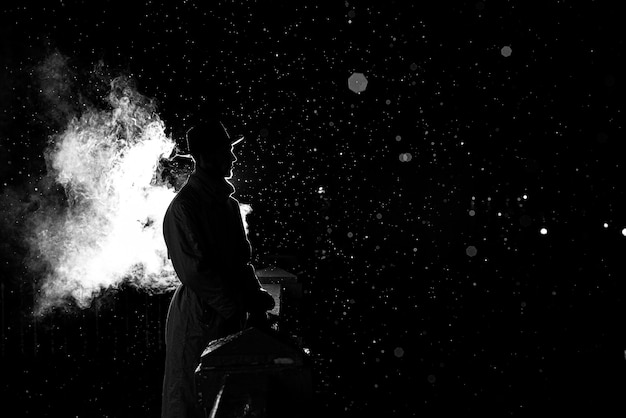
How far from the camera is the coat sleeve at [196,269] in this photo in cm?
290

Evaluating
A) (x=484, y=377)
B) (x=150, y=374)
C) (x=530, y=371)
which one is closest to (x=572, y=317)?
(x=530, y=371)

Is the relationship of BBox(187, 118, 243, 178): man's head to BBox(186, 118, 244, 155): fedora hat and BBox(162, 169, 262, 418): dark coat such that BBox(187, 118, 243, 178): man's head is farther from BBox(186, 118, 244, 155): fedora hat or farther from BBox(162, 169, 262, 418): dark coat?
BBox(162, 169, 262, 418): dark coat

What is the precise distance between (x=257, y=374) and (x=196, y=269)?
45.4 inches

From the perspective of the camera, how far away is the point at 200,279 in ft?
9.48

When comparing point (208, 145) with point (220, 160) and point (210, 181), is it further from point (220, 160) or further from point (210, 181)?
point (210, 181)

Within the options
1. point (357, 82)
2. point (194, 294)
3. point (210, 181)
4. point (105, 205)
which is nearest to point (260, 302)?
point (194, 294)

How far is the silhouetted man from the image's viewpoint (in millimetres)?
2912

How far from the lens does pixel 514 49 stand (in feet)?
38.9

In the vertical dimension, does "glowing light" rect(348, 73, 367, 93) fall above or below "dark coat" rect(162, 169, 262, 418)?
above

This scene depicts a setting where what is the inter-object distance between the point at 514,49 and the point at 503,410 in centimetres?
827

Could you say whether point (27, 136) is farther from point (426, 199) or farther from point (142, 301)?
point (426, 199)

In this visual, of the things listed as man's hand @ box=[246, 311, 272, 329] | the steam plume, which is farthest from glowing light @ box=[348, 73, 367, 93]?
man's hand @ box=[246, 311, 272, 329]

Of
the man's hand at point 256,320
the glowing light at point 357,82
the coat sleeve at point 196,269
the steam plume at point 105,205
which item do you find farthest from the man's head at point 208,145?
the glowing light at point 357,82

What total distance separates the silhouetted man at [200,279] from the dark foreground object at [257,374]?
991mm
